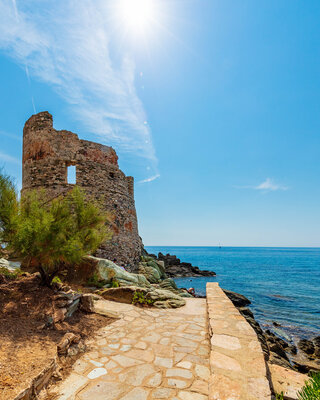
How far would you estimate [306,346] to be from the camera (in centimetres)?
1092

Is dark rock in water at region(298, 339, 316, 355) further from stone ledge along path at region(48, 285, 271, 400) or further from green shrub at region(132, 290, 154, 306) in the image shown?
green shrub at region(132, 290, 154, 306)

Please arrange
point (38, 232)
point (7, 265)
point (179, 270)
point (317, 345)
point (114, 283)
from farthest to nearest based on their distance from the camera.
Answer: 1. point (179, 270)
2. point (317, 345)
3. point (114, 283)
4. point (7, 265)
5. point (38, 232)

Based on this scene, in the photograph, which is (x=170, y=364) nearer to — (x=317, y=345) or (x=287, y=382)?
(x=287, y=382)

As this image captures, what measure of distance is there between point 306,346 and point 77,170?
15085mm

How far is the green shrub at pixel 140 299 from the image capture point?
21.4ft

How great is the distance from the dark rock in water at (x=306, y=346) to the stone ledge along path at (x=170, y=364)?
905 cm

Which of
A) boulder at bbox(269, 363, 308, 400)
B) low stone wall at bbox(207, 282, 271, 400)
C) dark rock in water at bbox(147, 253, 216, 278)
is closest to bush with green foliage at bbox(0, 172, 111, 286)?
low stone wall at bbox(207, 282, 271, 400)

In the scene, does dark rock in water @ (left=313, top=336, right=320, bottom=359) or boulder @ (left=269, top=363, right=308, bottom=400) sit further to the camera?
dark rock in water @ (left=313, top=336, right=320, bottom=359)

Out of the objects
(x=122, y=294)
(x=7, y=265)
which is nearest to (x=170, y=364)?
(x=122, y=294)

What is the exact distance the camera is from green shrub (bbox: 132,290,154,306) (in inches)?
257

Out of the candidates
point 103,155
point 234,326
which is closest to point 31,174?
point 103,155

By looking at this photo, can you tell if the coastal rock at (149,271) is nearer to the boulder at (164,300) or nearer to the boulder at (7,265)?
the boulder at (164,300)

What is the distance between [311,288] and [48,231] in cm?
3077

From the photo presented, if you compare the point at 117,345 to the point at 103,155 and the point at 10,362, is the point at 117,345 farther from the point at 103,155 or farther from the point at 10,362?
the point at 103,155
